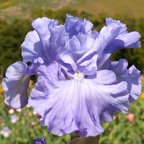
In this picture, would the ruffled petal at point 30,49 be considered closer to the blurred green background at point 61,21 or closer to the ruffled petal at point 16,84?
the ruffled petal at point 16,84

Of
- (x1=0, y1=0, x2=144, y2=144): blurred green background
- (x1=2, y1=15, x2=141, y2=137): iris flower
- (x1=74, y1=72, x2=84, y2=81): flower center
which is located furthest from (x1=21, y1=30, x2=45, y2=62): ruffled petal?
(x1=0, y1=0, x2=144, y2=144): blurred green background

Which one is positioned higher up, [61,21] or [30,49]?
[30,49]

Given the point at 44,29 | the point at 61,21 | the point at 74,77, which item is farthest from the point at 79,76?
the point at 61,21

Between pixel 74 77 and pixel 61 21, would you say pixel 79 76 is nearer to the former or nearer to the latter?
pixel 74 77

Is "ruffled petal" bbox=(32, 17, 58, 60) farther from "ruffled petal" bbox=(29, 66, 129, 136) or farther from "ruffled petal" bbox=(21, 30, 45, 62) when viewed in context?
"ruffled petal" bbox=(29, 66, 129, 136)

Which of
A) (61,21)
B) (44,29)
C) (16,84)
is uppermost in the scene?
(44,29)

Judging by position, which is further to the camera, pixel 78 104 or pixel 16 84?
pixel 16 84

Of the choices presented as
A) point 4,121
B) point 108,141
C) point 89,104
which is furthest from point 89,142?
point 4,121

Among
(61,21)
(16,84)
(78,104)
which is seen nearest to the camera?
(78,104)
